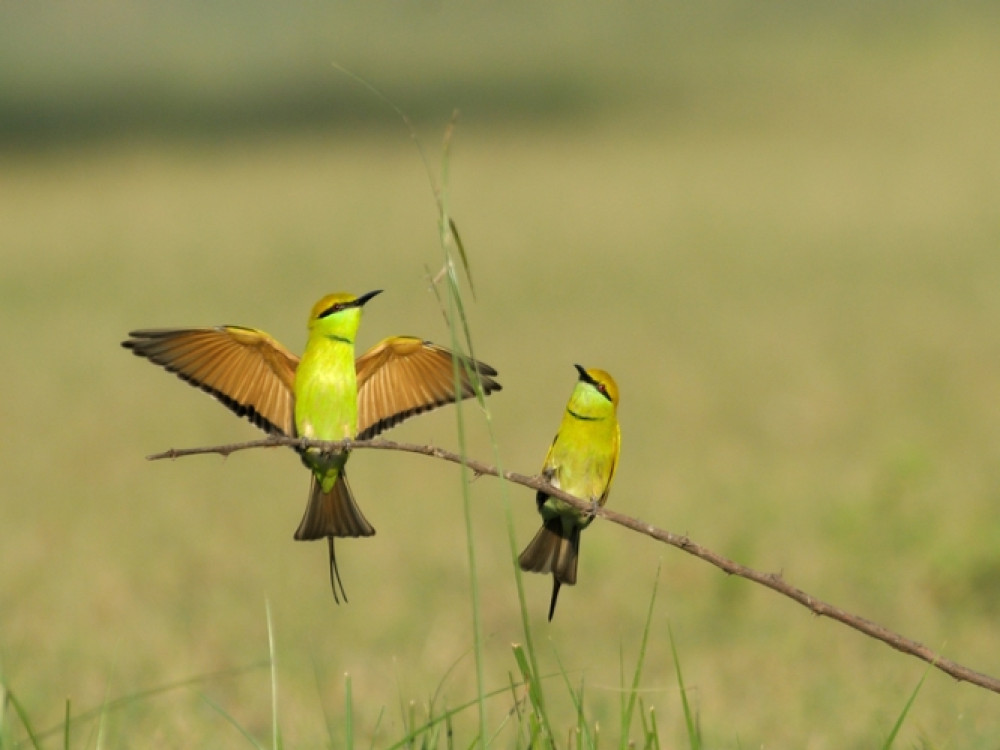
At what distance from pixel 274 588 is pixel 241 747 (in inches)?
65.8

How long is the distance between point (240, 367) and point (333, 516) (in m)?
0.18

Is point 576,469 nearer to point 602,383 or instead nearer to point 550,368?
point 602,383

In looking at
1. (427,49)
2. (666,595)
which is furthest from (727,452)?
(427,49)

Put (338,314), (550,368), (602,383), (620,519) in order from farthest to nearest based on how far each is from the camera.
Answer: (550,368) < (602,383) < (338,314) < (620,519)

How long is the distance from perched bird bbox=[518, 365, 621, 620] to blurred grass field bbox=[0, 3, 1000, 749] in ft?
0.85

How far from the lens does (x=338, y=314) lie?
4.28 ft

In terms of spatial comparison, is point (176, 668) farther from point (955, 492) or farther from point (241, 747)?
point (955, 492)

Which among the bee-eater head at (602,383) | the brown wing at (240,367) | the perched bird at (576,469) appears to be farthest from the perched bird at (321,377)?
the bee-eater head at (602,383)

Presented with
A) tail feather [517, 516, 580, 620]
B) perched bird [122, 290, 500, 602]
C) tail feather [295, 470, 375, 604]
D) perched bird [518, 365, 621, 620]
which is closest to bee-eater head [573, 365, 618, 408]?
perched bird [518, 365, 621, 620]

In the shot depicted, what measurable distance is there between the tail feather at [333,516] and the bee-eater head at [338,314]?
13cm

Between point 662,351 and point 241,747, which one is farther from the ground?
point 662,351

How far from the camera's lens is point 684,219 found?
44.1 feet

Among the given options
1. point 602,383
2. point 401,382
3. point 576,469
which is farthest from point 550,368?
point 401,382

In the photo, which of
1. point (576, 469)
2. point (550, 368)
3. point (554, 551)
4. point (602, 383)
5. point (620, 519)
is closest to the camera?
point (620, 519)
